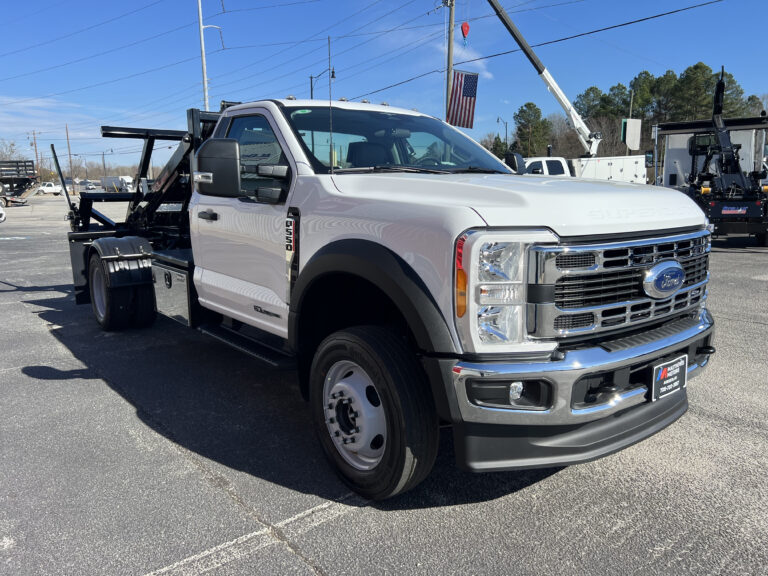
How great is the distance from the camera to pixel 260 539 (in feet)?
8.82

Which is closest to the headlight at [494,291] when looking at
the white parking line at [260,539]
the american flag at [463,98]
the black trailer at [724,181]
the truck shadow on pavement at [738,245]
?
the white parking line at [260,539]

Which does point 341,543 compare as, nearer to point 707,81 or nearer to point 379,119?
point 379,119

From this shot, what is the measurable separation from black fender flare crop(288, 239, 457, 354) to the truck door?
0.54 m

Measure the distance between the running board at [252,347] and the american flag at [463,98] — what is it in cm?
1354

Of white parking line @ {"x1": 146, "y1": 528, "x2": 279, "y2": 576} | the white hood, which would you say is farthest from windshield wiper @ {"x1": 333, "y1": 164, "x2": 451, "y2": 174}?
white parking line @ {"x1": 146, "y1": 528, "x2": 279, "y2": 576}

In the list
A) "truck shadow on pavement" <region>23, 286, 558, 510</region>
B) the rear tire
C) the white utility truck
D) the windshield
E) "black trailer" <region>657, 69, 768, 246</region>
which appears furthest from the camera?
the white utility truck

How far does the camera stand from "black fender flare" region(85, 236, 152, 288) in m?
6.14

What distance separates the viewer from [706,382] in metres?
4.67

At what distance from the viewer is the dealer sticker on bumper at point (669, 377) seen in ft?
8.87

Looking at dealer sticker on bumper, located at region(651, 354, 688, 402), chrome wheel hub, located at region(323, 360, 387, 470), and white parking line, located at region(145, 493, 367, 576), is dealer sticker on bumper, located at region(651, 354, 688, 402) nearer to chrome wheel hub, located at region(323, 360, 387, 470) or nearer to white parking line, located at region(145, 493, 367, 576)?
chrome wheel hub, located at region(323, 360, 387, 470)

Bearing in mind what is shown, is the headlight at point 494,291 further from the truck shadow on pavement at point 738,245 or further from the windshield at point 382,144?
the truck shadow on pavement at point 738,245

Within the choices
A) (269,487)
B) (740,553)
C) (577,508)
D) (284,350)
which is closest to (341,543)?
(269,487)

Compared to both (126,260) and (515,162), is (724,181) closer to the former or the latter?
(515,162)

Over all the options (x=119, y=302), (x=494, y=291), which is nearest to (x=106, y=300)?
(x=119, y=302)
